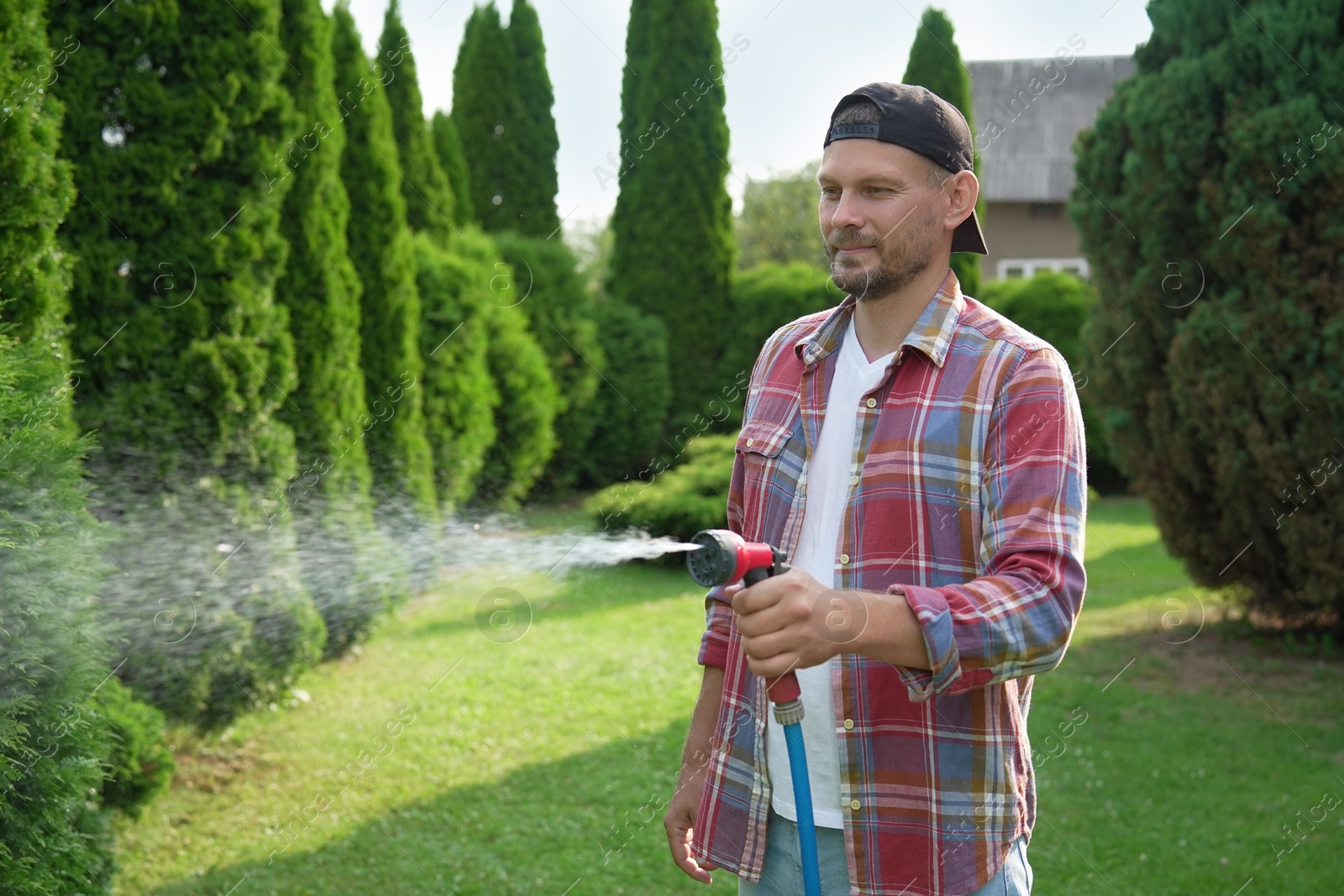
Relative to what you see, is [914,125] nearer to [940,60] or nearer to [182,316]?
[182,316]

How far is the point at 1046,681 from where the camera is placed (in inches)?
268

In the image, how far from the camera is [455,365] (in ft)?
29.7

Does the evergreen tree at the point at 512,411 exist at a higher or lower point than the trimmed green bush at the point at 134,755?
higher

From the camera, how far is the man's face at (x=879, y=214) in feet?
6.84

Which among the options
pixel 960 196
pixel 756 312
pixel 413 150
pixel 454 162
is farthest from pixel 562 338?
pixel 960 196

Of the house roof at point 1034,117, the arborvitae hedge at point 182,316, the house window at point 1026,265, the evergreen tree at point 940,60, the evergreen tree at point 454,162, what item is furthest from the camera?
the house roof at point 1034,117

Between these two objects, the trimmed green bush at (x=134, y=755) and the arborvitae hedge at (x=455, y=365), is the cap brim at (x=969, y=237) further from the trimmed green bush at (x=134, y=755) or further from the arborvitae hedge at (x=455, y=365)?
the arborvitae hedge at (x=455, y=365)

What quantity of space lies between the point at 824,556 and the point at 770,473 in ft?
0.76

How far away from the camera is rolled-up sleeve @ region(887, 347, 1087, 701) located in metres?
1.72

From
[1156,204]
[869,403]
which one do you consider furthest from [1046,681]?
[869,403]

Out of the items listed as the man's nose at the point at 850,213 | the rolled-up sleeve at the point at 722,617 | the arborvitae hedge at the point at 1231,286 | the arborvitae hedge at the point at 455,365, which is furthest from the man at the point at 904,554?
the arborvitae hedge at the point at 455,365

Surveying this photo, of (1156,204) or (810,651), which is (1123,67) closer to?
(1156,204)

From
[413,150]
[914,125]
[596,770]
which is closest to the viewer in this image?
[914,125]

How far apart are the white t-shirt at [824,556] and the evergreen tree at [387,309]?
5.52 metres
